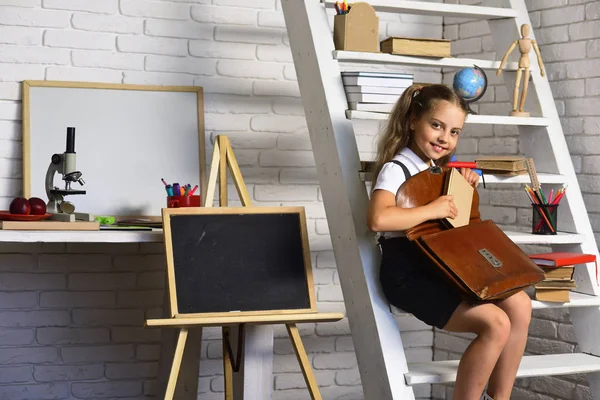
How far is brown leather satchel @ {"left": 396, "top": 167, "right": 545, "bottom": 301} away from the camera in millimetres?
2338

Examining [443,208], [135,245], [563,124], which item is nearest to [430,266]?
[443,208]

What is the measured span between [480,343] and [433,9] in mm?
1184

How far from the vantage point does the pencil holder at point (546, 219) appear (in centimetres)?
291

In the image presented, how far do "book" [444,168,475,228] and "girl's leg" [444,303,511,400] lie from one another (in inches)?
11.0

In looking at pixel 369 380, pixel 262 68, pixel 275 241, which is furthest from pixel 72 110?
pixel 369 380

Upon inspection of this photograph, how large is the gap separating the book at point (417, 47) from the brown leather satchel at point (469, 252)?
492 mm

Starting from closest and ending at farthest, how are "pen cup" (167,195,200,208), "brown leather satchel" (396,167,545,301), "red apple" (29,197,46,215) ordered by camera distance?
"brown leather satchel" (396,167,545,301), "red apple" (29,197,46,215), "pen cup" (167,195,200,208)

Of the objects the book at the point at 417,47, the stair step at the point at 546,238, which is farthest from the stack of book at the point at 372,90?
the stair step at the point at 546,238

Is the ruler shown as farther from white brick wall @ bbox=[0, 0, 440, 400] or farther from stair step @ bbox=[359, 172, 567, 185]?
white brick wall @ bbox=[0, 0, 440, 400]

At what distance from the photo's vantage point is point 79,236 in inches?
111

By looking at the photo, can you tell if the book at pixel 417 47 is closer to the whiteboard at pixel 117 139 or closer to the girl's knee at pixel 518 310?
the girl's knee at pixel 518 310

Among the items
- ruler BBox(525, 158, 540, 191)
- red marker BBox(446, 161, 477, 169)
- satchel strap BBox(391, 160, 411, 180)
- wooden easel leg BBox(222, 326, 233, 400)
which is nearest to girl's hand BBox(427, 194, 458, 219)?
satchel strap BBox(391, 160, 411, 180)

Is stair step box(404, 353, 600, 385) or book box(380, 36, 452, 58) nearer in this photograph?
stair step box(404, 353, 600, 385)

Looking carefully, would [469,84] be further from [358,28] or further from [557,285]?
[557,285]
